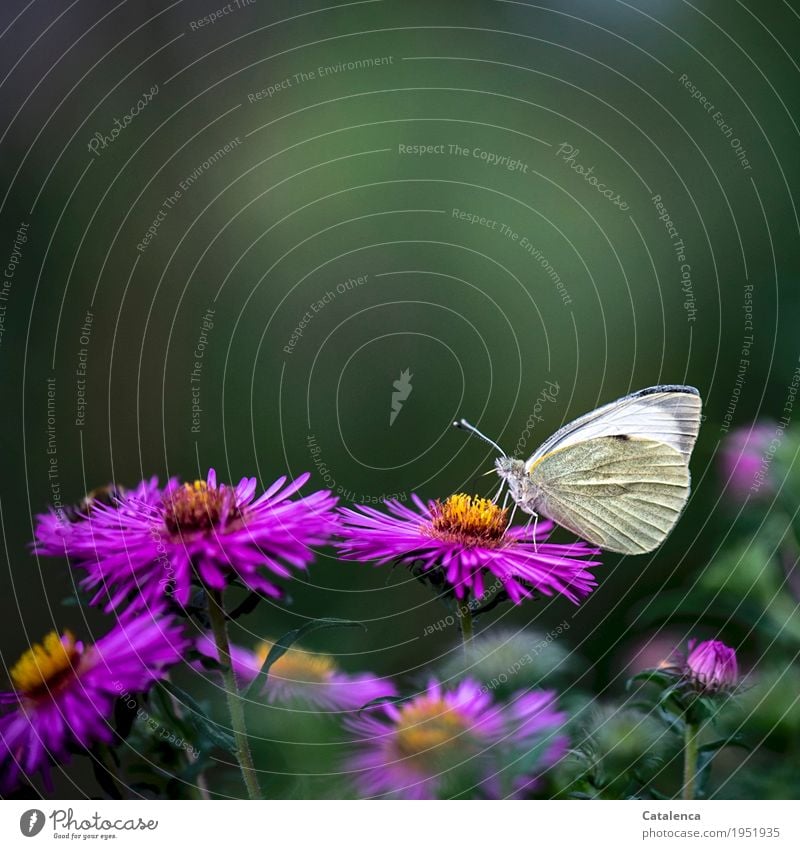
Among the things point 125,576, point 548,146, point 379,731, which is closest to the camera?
point 125,576

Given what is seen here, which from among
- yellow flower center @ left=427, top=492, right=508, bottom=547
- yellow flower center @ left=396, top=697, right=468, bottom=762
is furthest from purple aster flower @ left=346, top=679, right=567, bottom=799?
yellow flower center @ left=427, top=492, right=508, bottom=547

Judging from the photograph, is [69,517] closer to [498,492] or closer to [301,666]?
[301,666]

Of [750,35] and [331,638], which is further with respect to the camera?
[750,35]

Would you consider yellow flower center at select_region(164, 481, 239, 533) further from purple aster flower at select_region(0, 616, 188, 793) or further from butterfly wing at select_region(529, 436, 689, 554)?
butterfly wing at select_region(529, 436, 689, 554)

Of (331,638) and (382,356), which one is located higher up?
(382,356)

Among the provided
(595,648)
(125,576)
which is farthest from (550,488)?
(125,576)

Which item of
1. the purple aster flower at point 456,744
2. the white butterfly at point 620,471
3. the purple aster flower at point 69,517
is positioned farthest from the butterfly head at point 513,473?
the purple aster flower at point 69,517

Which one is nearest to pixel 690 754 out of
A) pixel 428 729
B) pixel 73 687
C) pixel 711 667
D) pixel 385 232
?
pixel 711 667

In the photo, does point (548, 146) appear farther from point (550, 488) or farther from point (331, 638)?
point (331, 638)
